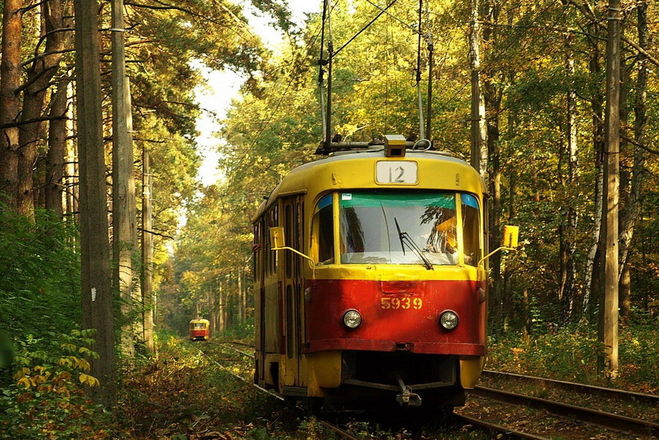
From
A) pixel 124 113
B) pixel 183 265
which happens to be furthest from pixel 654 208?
pixel 183 265

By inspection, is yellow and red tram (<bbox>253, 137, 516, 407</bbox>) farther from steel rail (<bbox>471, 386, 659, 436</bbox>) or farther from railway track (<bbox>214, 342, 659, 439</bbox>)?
steel rail (<bbox>471, 386, 659, 436</bbox>)

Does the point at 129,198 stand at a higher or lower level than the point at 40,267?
higher

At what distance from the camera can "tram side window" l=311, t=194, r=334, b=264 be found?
35.3 ft

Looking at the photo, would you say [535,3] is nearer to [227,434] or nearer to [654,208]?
[654,208]

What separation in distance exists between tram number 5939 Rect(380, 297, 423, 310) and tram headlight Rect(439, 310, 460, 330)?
26 cm

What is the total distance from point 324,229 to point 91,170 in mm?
2674

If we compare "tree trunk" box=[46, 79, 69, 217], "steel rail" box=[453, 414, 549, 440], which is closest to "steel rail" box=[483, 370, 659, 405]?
"steel rail" box=[453, 414, 549, 440]

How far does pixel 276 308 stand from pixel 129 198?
883 centimetres

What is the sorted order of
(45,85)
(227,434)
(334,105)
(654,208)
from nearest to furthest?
(227,434), (45,85), (654,208), (334,105)

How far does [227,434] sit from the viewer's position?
9875mm

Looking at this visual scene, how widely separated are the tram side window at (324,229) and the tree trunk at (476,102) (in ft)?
42.6

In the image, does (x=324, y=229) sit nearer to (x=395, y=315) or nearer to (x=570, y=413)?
(x=395, y=315)

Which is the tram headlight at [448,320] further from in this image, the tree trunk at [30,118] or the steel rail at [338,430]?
the tree trunk at [30,118]

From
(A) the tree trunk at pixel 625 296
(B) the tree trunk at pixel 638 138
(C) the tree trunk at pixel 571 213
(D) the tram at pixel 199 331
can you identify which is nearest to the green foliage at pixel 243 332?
(D) the tram at pixel 199 331
